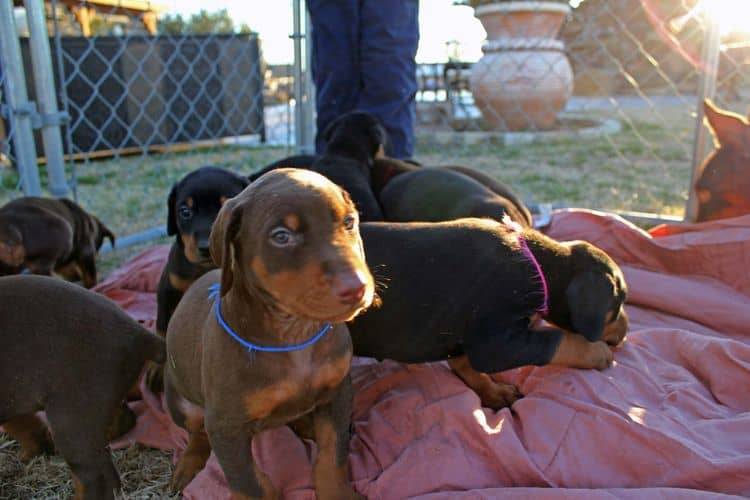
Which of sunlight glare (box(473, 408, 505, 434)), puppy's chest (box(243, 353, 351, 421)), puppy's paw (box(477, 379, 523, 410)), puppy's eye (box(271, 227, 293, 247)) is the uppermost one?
puppy's eye (box(271, 227, 293, 247))

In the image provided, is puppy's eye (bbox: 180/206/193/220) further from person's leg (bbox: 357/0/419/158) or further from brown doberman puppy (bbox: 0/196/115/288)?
person's leg (bbox: 357/0/419/158)

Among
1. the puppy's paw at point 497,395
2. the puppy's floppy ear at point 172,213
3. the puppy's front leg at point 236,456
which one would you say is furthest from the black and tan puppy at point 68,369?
the puppy's paw at point 497,395

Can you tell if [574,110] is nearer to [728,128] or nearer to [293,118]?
[293,118]

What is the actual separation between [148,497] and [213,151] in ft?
26.9

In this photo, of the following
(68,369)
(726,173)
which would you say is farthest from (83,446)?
(726,173)

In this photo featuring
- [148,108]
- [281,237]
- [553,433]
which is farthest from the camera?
[148,108]

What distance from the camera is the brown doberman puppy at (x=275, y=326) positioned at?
1718 mm

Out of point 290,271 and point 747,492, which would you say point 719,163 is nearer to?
point 747,492

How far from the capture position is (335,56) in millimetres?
5156

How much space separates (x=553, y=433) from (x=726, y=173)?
2.38m

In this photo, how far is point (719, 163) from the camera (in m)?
4.07

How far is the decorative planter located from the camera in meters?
9.89

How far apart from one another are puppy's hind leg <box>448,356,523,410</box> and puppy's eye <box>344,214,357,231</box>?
1046 mm

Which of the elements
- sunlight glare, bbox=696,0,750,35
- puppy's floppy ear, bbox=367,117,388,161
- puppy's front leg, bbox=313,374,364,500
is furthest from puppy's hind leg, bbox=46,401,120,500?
sunlight glare, bbox=696,0,750,35
